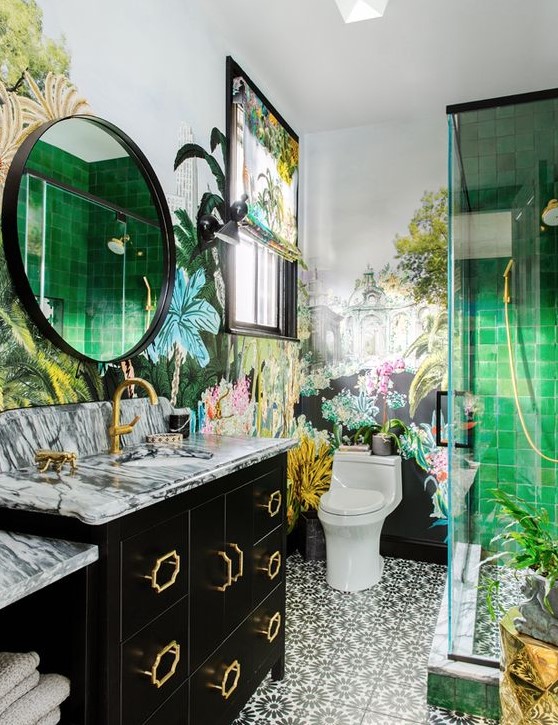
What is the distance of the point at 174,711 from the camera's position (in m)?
1.42

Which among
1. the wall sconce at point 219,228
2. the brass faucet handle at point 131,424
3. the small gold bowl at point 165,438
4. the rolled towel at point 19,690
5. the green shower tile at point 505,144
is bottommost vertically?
the rolled towel at point 19,690

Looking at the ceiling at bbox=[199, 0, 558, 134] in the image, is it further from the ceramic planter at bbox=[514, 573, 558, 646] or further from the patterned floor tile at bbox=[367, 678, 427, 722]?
the patterned floor tile at bbox=[367, 678, 427, 722]

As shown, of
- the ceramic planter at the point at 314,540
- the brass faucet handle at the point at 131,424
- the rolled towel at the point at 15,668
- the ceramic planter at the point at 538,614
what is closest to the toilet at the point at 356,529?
the ceramic planter at the point at 314,540

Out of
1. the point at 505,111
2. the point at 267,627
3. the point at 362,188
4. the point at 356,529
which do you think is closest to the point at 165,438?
the point at 267,627

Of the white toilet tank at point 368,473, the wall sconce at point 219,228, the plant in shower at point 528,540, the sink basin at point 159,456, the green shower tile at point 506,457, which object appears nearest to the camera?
the sink basin at point 159,456

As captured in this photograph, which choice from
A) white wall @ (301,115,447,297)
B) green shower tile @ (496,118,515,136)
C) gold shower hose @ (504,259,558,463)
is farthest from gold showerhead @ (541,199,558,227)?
white wall @ (301,115,447,297)

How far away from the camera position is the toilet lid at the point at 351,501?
3.02m

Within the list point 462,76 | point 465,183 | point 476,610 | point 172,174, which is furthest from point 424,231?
point 476,610

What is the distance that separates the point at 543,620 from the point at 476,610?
0.67 m

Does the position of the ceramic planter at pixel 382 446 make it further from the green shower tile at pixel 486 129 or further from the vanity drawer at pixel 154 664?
the vanity drawer at pixel 154 664

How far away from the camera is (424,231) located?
11.7ft

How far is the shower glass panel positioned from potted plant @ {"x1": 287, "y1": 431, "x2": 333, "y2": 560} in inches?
52.0

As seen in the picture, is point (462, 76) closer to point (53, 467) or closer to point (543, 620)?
point (543, 620)

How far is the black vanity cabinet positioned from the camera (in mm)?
1147
